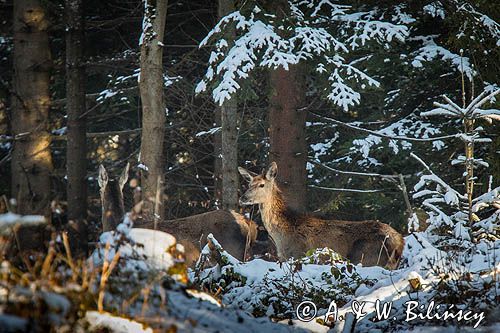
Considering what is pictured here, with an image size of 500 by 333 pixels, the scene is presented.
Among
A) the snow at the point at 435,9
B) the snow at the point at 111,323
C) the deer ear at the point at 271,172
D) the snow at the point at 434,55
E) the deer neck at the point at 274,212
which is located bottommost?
the deer neck at the point at 274,212

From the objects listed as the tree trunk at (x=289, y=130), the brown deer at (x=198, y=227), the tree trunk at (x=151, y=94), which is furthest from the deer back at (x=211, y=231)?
the tree trunk at (x=289, y=130)

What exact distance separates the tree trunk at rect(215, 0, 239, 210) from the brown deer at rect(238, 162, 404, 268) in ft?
2.81

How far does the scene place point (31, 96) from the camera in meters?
13.8

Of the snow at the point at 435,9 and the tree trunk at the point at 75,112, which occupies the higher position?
the snow at the point at 435,9

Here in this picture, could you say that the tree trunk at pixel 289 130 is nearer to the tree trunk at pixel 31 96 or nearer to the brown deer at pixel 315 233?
the brown deer at pixel 315 233

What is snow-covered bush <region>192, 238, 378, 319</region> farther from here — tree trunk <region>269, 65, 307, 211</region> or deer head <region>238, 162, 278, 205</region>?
tree trunk <region>269, 65, 307, 211</region>

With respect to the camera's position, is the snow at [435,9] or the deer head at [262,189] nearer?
the deer head at [262,189]

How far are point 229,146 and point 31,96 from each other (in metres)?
3.95

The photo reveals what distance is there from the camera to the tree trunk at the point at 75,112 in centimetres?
1372

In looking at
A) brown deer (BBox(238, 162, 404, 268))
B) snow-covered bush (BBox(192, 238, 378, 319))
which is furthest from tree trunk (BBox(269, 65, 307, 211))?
snow-covered bush (BBox(192, 238, 378, 319))

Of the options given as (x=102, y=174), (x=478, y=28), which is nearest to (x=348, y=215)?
(x=478, y=28)

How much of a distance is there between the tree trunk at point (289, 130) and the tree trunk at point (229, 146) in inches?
44.9

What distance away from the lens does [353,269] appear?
8.89 meters

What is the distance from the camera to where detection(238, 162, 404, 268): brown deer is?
11.1m
